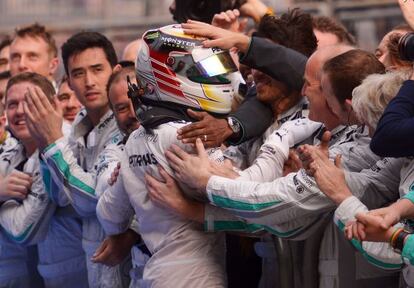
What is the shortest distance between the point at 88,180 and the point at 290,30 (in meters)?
1.44

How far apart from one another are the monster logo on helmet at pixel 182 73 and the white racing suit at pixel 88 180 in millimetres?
1245

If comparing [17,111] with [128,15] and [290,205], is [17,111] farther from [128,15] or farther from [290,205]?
[128,15]

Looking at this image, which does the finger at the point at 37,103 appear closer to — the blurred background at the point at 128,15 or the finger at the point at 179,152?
the finger at the point at 179,152

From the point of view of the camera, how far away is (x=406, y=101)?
181 inches

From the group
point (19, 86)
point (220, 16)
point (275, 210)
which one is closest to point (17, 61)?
point (19, 86)

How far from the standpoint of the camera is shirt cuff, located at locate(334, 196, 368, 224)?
15.2 ft

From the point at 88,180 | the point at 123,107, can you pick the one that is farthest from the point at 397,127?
the point at 88,180

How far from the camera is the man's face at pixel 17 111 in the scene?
24.9ft

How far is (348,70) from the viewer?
204 inches

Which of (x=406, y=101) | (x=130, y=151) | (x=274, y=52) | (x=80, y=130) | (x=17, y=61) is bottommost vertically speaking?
(x=17, y=61)

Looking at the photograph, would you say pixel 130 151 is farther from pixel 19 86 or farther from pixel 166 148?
pixel 19 86

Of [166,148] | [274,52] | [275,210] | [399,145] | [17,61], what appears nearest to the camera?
[399,145]

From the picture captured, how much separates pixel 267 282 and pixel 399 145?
4.97ft

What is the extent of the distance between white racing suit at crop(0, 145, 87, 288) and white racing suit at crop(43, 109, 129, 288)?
0.61ft
